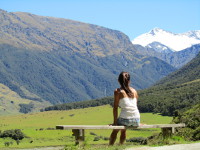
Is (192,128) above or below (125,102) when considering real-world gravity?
below

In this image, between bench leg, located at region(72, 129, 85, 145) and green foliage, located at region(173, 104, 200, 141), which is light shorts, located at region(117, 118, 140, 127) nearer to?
bench leg, located at region(72, 129, 85, 145)

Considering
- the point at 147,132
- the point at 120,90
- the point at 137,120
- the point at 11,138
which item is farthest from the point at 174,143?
the point at 147,132

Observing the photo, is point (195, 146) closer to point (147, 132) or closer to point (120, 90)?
point (120, 90)

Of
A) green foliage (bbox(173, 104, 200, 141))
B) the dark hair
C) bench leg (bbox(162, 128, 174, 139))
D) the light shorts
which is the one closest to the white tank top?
the light shorts

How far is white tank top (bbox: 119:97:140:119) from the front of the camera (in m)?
22.1

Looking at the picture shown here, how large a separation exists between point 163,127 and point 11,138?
443 feet

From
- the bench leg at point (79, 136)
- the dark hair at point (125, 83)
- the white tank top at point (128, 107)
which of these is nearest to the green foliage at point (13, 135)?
the bench leg at point (79, 136)

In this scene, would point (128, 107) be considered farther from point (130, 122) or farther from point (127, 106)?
point (130, 122)

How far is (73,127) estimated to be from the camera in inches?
880

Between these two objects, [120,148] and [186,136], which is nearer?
[120,148]

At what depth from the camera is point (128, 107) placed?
22.2 metres

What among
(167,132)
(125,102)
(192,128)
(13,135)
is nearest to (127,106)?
(125,102)

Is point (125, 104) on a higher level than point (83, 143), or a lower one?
higher

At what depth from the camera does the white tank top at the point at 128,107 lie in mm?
22122
